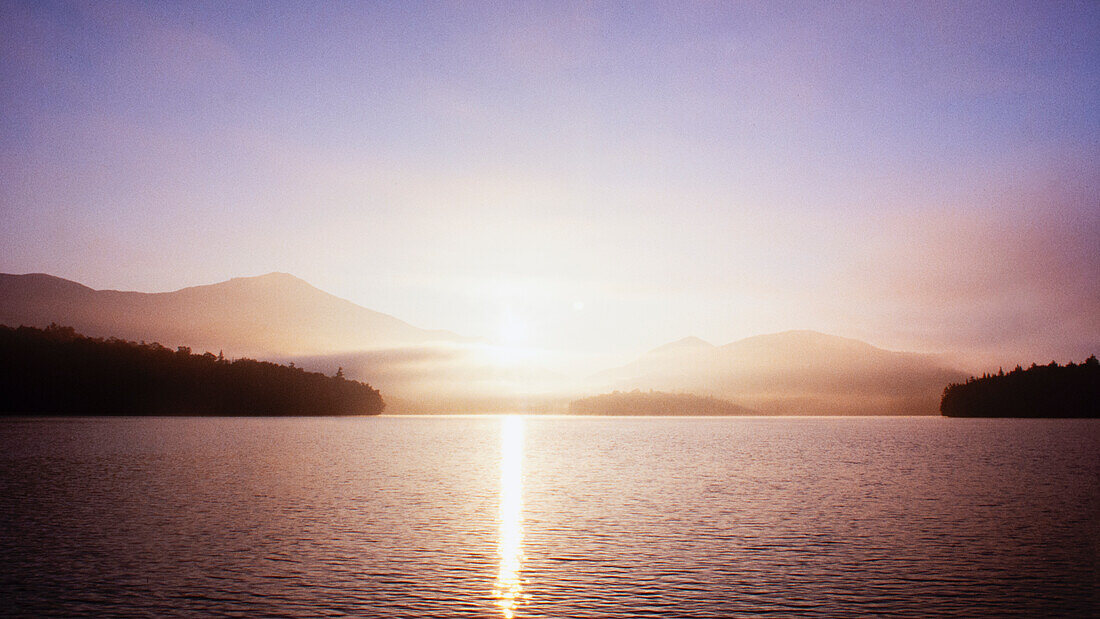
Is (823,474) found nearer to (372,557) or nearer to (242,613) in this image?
(372,557)

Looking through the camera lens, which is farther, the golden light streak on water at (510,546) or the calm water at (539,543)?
the golden light streak on water at (510,546)

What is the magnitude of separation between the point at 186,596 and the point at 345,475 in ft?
194

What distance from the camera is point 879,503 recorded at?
66875mm

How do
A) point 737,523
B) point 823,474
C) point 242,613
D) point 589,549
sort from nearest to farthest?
point 242,613 < point 589,549 < point 737,523 < point 823,474

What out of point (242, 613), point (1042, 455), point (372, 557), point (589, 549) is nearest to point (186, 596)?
point (242, 613)

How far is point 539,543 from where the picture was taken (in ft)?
154

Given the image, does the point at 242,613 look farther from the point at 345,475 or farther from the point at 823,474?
the point at 823,474

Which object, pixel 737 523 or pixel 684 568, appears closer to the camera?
pixel 684 568

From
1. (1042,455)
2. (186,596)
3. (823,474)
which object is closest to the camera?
(186,596)

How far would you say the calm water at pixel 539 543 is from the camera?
33000 mm

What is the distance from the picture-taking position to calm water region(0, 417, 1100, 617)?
33000mm

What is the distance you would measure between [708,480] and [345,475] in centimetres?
4093

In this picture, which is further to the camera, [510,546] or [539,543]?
[539,543]

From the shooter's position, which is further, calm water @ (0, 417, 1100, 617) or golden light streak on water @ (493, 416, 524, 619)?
golden light streak on water @ (493, 416, 524, 619)
